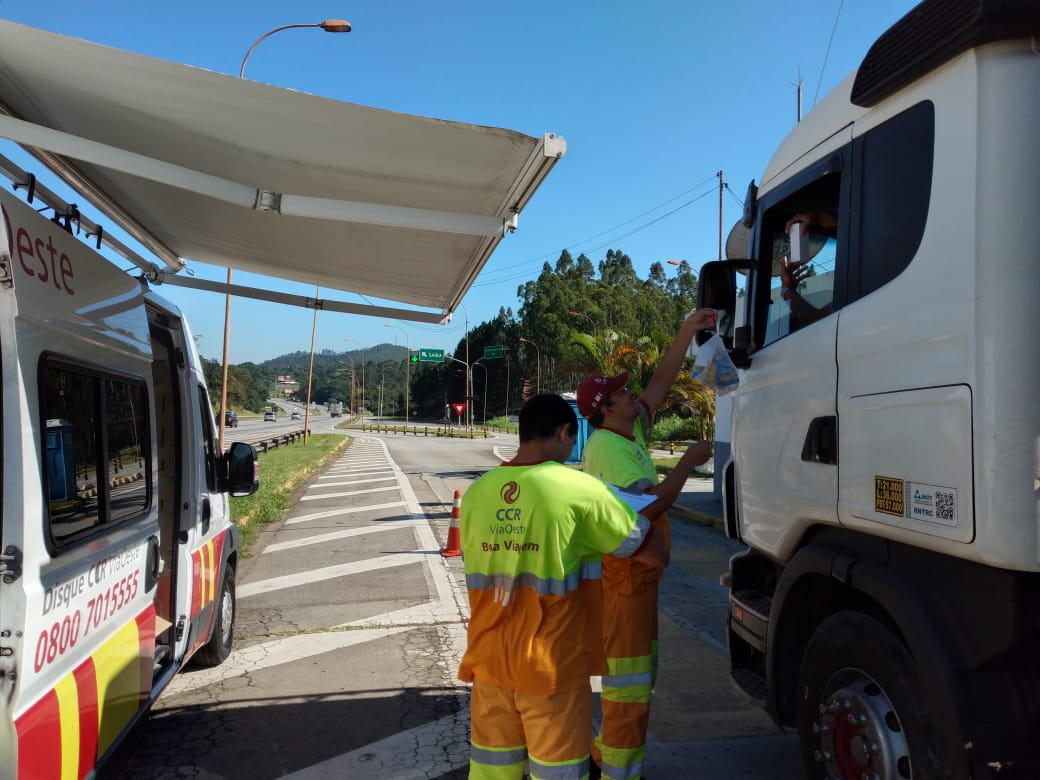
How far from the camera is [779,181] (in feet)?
11.2

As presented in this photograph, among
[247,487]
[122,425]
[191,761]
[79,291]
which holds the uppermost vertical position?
[79,291]

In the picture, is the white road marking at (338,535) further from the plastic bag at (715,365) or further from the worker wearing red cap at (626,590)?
the plastic bag at (715,365)

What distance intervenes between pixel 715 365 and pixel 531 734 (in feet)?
5.89

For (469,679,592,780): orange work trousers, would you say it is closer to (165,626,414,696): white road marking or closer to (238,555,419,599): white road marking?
(165,626,414,696): white road marking

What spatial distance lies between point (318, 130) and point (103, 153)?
106 centimetres

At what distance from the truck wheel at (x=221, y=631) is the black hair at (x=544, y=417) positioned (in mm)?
3330

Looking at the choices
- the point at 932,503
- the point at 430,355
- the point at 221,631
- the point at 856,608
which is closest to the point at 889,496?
the point at 932,503

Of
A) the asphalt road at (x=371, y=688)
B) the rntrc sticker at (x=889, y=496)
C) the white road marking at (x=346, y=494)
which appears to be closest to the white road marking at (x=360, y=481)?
the white road marking at (x=346, y=494)

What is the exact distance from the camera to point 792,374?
3.03m

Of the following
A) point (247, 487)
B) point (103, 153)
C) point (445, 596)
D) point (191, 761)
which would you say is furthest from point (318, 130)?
point (445, 596)

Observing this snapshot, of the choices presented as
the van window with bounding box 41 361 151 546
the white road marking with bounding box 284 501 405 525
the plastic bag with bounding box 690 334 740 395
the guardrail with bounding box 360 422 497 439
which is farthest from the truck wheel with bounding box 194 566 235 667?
the guardrail with bounding box 360 422 497 439

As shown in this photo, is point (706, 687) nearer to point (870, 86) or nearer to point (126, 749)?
point (126, 749)

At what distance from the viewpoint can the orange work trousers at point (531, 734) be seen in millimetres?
2393

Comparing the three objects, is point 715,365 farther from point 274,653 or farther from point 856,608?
point 274,653
